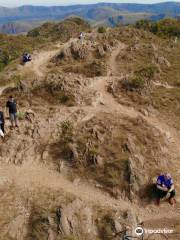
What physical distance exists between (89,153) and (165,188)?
261 inches

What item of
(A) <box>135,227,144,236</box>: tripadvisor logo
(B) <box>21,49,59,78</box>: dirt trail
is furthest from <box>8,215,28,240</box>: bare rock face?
(B) <box>21,49,59,78</box>: dirt trail

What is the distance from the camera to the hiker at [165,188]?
77.8 ft

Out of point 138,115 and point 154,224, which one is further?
point 138,115

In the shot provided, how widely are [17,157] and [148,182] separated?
10.5m

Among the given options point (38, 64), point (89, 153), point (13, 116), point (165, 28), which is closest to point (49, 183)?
point (89, 153)

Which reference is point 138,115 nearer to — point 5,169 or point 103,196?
point 103,196

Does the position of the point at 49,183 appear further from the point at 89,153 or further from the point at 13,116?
the point at 13,116

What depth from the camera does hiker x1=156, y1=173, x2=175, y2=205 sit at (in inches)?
933

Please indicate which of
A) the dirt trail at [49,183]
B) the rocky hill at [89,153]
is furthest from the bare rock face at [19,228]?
the dirt trail at [49,183]

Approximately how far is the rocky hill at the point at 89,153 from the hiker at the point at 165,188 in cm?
64

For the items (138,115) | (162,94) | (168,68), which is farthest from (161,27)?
(138,115)

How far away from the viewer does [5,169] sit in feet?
90.9

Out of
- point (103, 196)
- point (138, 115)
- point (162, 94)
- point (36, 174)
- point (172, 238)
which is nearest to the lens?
point (172, 238)

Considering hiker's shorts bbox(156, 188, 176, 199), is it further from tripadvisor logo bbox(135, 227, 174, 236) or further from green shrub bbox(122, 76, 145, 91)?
green shrub bbox(122, 76, 145, 91)
